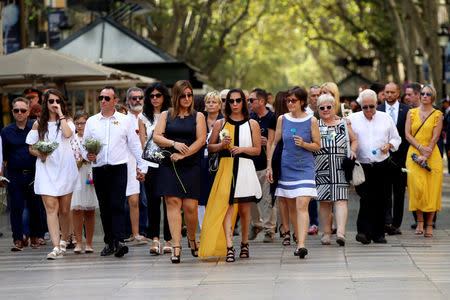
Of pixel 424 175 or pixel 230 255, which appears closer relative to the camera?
pixel 230 255

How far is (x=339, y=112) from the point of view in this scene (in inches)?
556

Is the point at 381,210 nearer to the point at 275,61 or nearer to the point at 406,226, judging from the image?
the point at 406,226

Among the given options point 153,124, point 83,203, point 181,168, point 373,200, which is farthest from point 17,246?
point 373,200

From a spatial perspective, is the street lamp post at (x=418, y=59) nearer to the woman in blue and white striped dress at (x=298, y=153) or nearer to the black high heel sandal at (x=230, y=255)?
the woman in blue and white striped dress at (x=298, y=153)

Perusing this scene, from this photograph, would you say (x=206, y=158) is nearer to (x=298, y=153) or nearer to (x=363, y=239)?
(x=298, y=153)

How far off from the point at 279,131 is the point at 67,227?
2772 millimetres

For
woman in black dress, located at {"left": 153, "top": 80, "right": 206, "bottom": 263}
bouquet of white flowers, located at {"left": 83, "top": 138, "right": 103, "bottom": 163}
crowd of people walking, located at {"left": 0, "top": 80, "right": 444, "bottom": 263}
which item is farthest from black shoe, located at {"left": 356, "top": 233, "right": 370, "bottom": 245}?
bouquet of white flowers, located at {"left": 83, "top": 138, "right": 103, "bottom": 163}

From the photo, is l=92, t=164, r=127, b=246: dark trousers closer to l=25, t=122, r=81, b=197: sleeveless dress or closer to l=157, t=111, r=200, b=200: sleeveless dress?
l=25, t=122, r=81, b=197: sleeveless dress

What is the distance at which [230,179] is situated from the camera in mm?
11234

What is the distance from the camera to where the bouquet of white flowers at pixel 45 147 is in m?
12.0

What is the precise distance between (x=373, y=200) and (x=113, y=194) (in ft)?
10.5

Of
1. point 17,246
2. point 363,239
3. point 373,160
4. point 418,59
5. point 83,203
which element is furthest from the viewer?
point 418,59

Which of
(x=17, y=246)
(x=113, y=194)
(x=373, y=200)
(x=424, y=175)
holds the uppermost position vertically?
(x=424, y=175)

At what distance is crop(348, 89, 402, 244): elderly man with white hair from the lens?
12.8 metres
